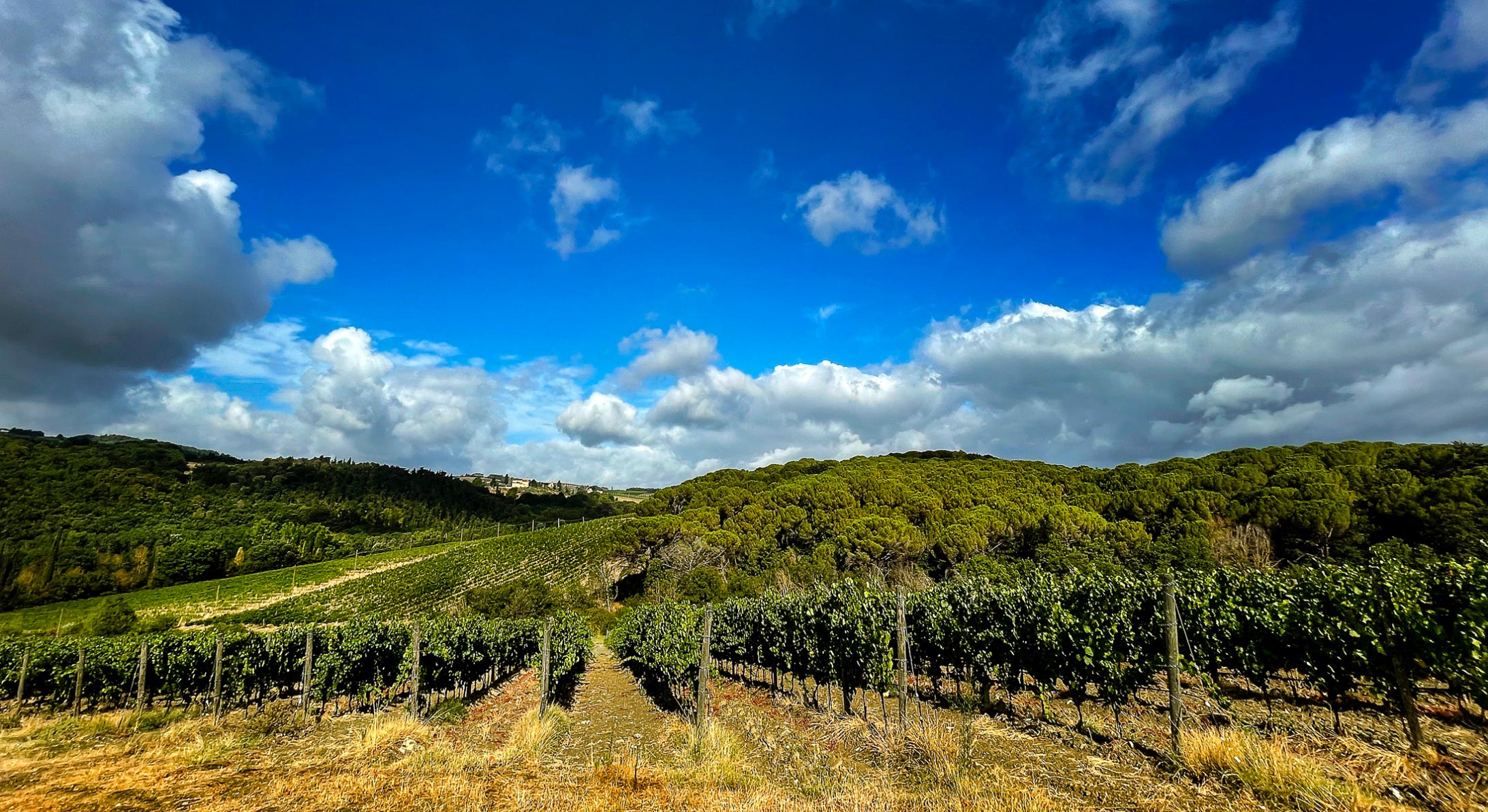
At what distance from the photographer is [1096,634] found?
33.3ft

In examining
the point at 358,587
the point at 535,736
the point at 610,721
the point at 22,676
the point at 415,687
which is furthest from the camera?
the point at 358,587

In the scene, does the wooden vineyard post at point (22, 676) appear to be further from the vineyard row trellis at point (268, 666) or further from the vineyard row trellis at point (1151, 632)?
the vineyard row trellis at point (1151, 632)

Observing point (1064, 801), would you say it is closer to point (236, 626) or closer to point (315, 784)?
point (315, 784)

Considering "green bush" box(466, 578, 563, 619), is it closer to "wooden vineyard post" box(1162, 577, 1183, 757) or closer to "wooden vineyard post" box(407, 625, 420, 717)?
"wooden vineyard post" box(407, 625, 420, 717)

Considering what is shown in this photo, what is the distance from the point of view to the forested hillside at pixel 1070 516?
2931 cm

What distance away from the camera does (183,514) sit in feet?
345

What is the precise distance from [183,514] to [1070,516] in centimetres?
14792

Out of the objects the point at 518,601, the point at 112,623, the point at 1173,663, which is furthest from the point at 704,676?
the point at 112,623

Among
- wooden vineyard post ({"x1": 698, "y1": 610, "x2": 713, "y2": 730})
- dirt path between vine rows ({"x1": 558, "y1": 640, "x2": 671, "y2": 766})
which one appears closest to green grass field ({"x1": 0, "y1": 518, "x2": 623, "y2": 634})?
dirt path between vine rows ({"x1": 558, "y1": 640, "x2": 671, "y2": 766})

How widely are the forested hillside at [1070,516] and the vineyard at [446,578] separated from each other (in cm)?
1194

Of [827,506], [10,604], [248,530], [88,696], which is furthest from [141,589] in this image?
[827,506]

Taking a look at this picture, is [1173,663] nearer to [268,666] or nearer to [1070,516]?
[268,666]

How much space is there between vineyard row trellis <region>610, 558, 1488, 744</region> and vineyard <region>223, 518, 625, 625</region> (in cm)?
4250

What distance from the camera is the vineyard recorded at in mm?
51062
